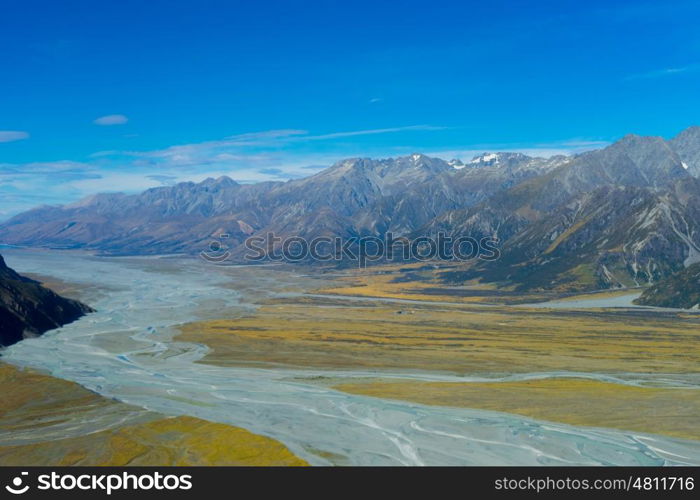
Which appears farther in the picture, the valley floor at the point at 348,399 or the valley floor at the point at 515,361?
the valley floor at the point at 515,361

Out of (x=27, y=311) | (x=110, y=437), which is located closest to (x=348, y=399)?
(x=110, y=437)

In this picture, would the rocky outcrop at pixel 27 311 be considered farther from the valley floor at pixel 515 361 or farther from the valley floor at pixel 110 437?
the valley floor at pixel 110 437

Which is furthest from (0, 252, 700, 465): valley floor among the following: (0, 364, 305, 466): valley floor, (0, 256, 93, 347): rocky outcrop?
(0, 256, 93, 347): rocky outcrop

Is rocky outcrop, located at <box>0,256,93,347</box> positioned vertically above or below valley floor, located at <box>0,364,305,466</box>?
above

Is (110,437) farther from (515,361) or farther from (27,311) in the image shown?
(27,311)

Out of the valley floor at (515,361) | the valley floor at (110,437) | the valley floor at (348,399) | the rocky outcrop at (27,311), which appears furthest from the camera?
the rocky outcrop at (27,311)

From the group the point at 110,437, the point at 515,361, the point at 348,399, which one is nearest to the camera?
the point at 110,437

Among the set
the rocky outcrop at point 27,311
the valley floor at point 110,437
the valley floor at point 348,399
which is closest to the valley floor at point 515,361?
the valley floor at point 348,399

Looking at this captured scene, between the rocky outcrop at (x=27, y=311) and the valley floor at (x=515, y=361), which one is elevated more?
the rocky outcrop at (x=27, y=311)

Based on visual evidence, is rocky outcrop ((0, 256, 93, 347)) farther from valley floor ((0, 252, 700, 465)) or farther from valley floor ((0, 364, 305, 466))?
valley floor ((0, 364, 305, 466))
